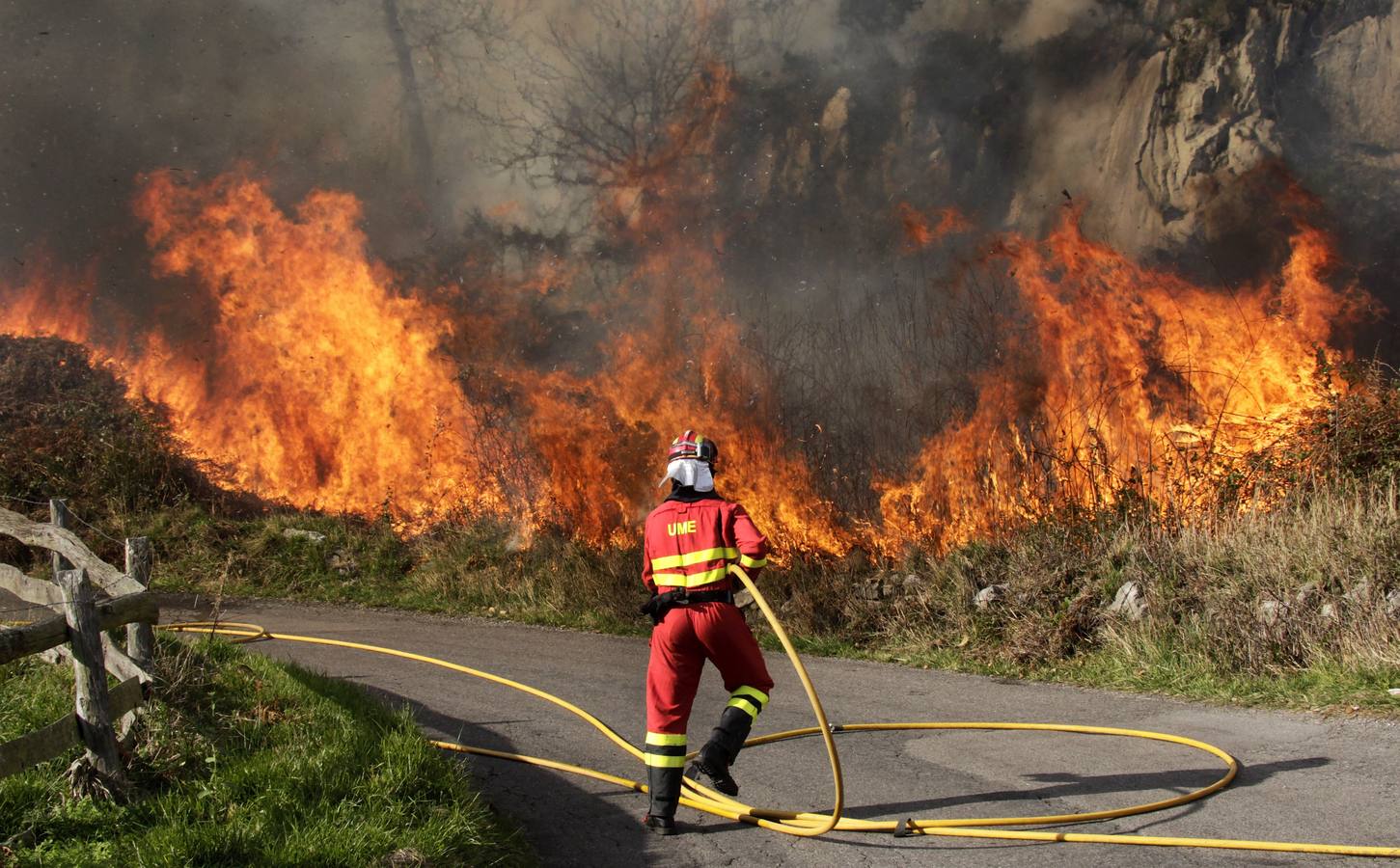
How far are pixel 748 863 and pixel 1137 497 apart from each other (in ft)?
21.7

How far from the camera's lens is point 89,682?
5.25 meters

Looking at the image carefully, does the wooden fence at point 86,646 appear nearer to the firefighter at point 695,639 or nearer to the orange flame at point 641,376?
the firefighter at point 695,639

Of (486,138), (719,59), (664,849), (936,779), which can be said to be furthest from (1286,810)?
(486,138)

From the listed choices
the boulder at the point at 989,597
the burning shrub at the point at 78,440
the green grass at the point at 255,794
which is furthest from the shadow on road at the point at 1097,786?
the burning shrub at the point at 78,440

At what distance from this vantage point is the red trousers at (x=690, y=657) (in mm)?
5457

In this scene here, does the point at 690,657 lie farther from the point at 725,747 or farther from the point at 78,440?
the point at 78,440

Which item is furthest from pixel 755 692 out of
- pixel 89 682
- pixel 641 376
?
pixel 641 376

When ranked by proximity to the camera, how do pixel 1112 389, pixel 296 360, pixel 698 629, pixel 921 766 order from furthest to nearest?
pixel 296 360 → pixel 1112 389 → pixel 921 766 → pixel 698 629

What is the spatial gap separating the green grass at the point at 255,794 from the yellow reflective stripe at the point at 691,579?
4.65ft

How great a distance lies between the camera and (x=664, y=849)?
17.0 ft

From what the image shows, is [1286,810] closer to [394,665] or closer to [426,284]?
[394,665]

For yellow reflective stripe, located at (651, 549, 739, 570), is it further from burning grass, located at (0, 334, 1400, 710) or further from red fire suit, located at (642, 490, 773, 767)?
burning grass, located at (0, 334, 1400, 710)

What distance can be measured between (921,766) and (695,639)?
1.75 m

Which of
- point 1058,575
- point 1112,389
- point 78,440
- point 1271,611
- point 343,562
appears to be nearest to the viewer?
point 1271,611
